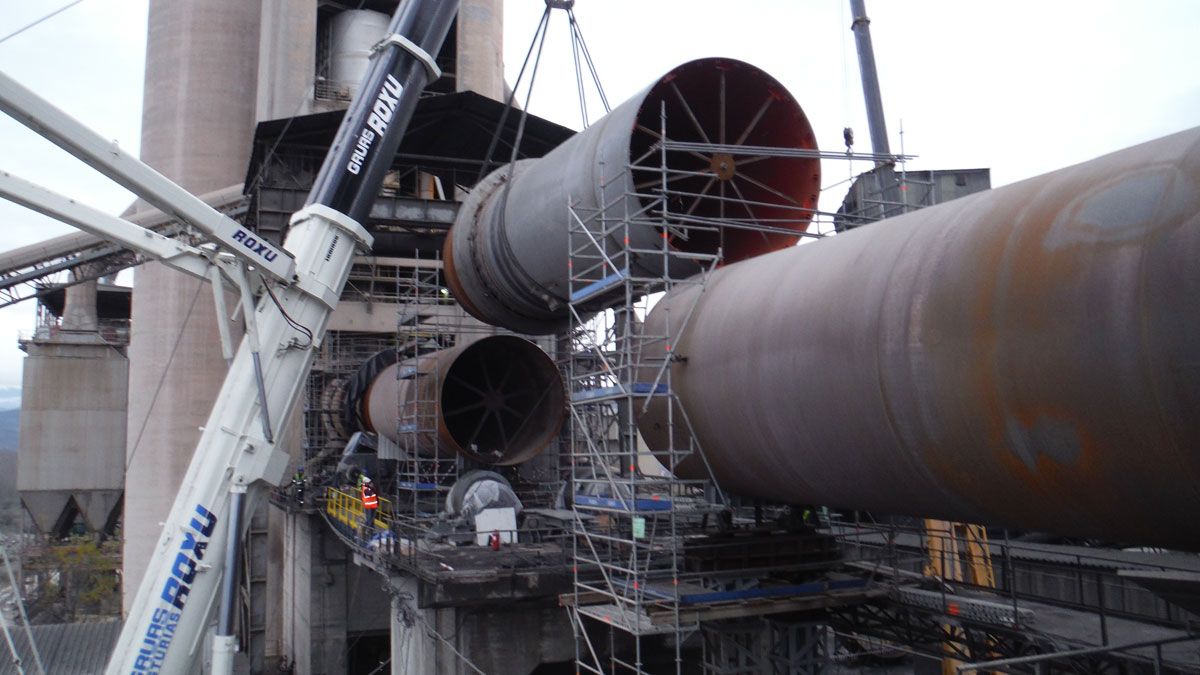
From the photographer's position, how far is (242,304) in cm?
1001

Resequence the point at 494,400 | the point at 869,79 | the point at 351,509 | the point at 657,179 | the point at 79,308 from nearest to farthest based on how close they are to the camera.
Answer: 1. the point at 657,179
2. the point at 494,400
3. the point at 351,509
4. the point at 869,79
5. the point at 79,308

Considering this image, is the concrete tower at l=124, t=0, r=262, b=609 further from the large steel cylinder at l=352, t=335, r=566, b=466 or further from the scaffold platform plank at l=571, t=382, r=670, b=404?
the scaffold platform plank at l=571, t=382, r=670, b=404

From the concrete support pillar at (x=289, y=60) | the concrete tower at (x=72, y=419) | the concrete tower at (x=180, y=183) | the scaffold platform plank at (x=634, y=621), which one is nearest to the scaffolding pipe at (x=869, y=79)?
the concrete support pillar at (x=289, y=60)

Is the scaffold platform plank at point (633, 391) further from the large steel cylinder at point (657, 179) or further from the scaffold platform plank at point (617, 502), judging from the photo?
the large steel cylinder at point (657, 179)

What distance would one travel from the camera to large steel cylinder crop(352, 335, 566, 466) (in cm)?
1948

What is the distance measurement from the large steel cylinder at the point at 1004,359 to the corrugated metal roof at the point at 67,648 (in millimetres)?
28292

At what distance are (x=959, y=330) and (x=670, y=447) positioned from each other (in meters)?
3.57

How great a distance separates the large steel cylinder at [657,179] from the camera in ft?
34.7

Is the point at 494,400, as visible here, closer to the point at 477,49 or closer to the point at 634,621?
the point at 634,621

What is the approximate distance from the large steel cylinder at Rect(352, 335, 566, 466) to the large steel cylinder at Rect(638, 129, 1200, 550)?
11599 mm

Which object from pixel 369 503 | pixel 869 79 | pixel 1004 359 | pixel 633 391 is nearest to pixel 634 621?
pixel 633 391

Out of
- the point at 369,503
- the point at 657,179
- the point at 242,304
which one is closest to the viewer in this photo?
the point at 242,304

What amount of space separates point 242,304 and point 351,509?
14.2m

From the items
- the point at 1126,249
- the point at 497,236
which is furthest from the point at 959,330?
the point at 497,236
